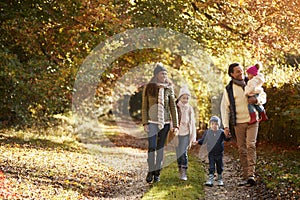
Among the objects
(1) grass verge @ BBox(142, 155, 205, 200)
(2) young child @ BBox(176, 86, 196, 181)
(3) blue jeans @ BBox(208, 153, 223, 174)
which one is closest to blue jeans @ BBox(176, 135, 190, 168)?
(2) young child @ BBox(176, 86, 196, 181)

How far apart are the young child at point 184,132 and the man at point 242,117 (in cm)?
85

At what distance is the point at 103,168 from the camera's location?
1169 cm

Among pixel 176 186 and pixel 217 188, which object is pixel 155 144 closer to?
pixel 176 186

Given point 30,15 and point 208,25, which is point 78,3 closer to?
point 30,15

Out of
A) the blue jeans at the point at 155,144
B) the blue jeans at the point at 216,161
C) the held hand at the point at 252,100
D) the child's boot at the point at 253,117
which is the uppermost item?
the held hand at the point at 252,100

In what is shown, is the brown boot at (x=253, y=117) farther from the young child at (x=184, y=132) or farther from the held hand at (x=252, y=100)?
the young child at (x=184, y=132)

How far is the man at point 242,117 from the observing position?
364 inches

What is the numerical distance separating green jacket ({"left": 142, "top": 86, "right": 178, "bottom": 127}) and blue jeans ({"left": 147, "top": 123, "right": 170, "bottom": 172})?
0.15m

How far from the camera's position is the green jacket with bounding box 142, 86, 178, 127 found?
9237 mm

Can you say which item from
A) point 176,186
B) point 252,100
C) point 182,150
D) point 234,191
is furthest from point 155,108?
point 234,191

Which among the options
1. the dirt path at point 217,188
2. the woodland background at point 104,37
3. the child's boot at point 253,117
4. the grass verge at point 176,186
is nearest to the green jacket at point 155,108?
the grass verge at point 176,186

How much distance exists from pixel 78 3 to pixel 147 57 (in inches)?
217

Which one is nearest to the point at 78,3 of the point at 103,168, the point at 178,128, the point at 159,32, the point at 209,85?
the point at 159,32

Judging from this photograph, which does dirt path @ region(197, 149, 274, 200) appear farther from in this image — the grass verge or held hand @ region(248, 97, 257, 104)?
held hand @ region(248, 97, 257, 104)
